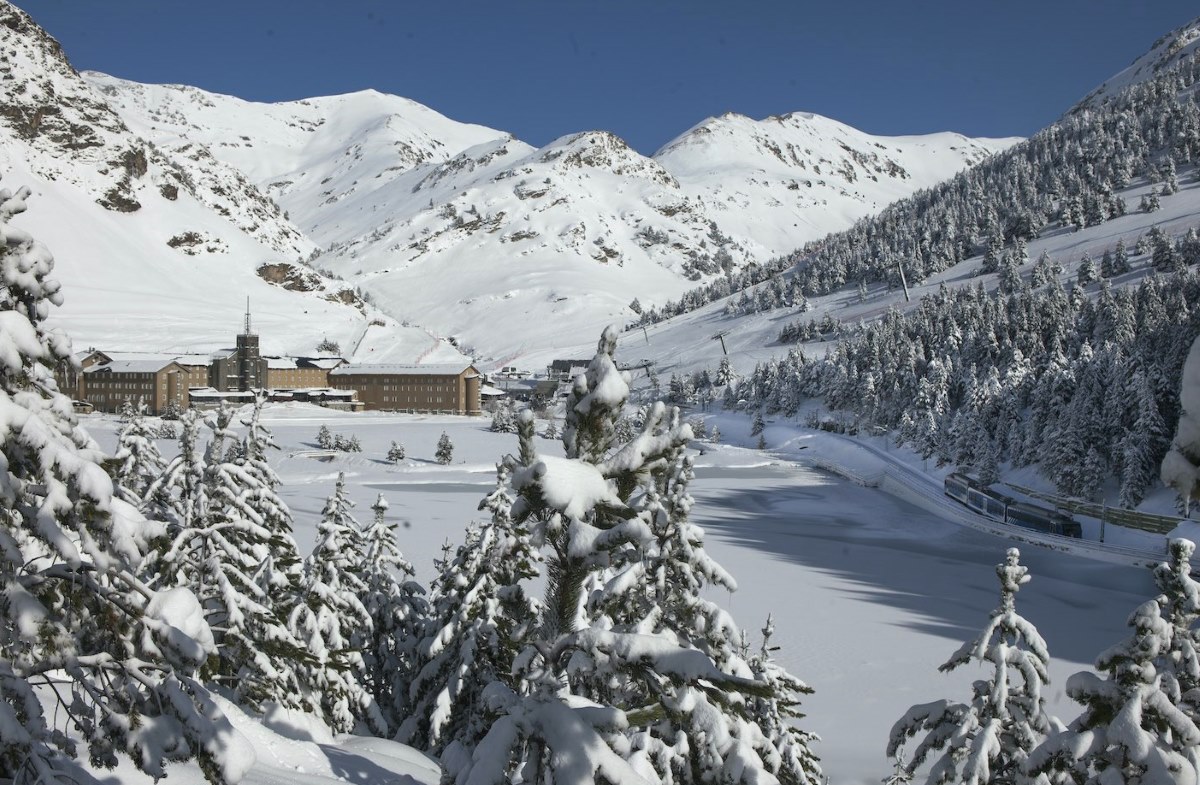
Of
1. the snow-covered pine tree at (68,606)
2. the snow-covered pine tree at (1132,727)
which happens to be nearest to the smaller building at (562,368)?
the snow-covered pine tree at (1132,727)

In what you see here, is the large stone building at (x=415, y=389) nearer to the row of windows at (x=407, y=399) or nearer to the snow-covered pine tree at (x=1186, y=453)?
the row of windows at (x=407, y=399)

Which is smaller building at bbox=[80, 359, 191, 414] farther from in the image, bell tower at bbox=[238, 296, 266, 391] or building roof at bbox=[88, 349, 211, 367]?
bell tower at bbox=[238, 296, 266, 391]

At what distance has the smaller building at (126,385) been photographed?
3743 inches

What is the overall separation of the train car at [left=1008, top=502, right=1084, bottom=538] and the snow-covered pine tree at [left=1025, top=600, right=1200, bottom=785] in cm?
4143

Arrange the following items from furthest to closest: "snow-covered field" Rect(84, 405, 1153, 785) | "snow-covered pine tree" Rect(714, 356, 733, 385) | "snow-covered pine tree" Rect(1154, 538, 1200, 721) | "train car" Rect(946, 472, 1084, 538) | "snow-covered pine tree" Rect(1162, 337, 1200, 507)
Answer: "snow-covered pine tree" Rect(714, 356, 733, 385), "train car" Rect(946, 472, 1084, 538), "snow-covered field" Rect(84, 405, 1153, 785), "snow-covered pine tree" Rect(1154, 538, 1200, 721), "snow-covered pine tree" Rect(1162, 337, 1200, 507)

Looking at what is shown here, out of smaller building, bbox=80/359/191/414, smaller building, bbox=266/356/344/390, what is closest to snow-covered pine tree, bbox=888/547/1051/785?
smaller building, bbox=80/359/191/414

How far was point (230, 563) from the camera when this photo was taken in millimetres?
11688

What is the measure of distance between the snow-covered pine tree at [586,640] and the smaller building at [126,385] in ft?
332

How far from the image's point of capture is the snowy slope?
139 metres

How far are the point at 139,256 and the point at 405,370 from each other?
300 ft

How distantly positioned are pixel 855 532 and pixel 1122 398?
17089mm

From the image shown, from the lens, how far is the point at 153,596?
5.02 meters

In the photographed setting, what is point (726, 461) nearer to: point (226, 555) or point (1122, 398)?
point (1122, 398)

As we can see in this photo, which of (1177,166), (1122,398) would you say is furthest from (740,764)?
(1177,166)
